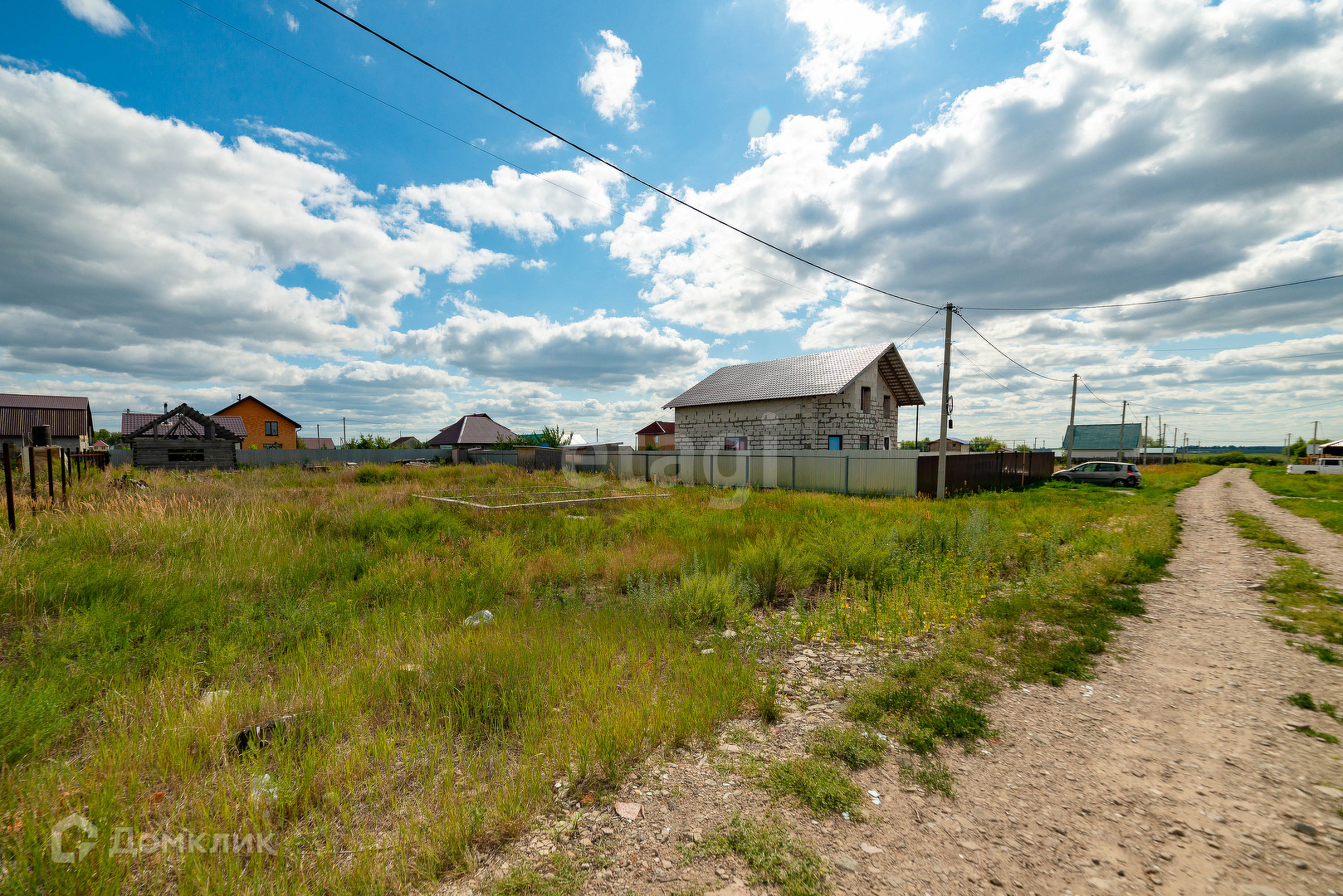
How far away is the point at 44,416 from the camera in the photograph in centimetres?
3966

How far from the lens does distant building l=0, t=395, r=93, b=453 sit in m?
38.7

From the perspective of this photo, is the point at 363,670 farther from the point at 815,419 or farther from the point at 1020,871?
the point at 815,419

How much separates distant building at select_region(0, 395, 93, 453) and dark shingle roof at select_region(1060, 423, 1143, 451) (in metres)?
106

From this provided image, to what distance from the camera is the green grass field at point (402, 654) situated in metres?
2.40

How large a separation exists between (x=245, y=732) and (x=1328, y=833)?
5.92m

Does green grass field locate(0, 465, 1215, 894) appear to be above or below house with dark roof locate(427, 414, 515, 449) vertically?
below

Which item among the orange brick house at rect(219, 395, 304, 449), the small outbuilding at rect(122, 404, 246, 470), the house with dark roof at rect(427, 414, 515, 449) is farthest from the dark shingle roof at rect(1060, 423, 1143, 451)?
the orange brick house at rect(219, 395, 304, 449)

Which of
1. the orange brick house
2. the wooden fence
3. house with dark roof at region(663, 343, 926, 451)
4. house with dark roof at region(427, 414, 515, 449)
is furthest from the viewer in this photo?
the orange brick house

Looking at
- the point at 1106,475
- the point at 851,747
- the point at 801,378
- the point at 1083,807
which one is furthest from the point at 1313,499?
the point at 851,747

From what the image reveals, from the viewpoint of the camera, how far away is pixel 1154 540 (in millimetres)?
9000

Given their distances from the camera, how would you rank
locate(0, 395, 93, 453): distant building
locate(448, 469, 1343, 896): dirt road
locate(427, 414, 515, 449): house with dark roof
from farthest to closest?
locate(427, 414, 515, 449): house with dark roof → locate(0, 395, 93, 453): distant building → locate(448, 469, 1343, 896): dirt road

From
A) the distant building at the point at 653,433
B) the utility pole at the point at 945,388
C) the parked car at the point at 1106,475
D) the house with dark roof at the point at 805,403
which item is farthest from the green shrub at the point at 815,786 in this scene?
the distant building at the point at 653,433

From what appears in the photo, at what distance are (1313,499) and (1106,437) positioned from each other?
2414 inches

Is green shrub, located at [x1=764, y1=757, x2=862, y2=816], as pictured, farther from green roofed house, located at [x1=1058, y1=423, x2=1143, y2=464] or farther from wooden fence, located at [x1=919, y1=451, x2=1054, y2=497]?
green roofed house, located at [x1=1058, y1=423, x2=1143, y2=464]
